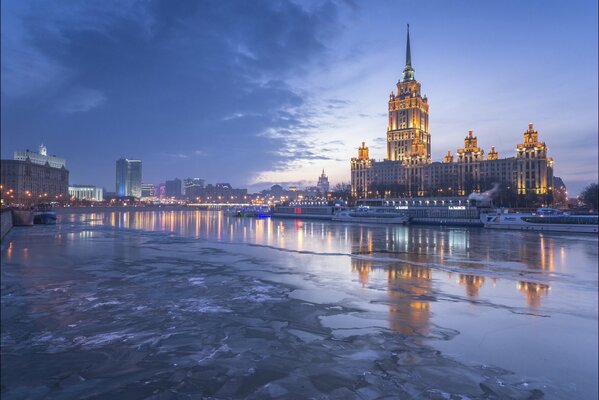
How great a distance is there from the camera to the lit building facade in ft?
416

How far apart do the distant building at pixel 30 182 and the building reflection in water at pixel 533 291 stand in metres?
131

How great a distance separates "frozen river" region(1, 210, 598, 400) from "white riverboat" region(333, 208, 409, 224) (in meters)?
53.6

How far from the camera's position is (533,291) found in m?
14.9

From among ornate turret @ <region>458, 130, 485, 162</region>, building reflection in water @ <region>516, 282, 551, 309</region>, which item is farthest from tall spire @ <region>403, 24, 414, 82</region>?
building reflection in water @ <region>516, 282, 551, 309</region>

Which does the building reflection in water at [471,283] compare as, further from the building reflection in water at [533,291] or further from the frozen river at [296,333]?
the building reflection in water at [533,291]

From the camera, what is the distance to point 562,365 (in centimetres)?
813

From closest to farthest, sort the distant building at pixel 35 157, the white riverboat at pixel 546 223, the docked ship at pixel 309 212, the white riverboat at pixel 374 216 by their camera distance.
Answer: the white riverboat at pixel 546 223 < the white riverboat at pixel 374 216 < the docked ship at pixel 309 212 < the distant building at pixel 35 157

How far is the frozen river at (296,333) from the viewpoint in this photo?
286 inches

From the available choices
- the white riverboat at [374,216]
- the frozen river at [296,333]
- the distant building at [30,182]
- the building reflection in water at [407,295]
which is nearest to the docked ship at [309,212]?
the white riverboat at [374,216]

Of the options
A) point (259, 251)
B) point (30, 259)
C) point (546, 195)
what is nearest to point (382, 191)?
point (546, 195)

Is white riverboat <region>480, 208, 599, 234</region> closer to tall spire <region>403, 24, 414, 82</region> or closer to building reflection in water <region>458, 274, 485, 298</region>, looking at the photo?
building reflection in water <region>458, 274, 485, 298</region>

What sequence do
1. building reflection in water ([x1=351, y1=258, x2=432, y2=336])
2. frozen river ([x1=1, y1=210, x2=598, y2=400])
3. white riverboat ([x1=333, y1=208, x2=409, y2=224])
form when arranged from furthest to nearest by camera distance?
white riverboat ([x1=333, y1=208, x2=409, y2=224])
building reflection in water ([x1=351, y1=258, x2=432, y2=336])
frozen river ([x1=1, y1=210, x2=598, y2=400])

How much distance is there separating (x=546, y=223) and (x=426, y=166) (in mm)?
100403

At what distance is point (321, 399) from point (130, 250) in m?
25.0
